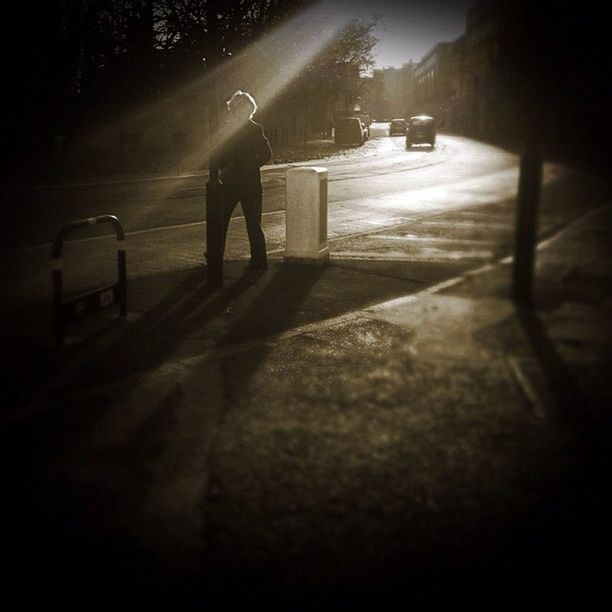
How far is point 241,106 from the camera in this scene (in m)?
8.73

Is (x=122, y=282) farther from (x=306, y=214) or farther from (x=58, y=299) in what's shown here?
(x=306, y=214)

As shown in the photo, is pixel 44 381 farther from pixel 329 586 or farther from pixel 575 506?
pixel 575 506

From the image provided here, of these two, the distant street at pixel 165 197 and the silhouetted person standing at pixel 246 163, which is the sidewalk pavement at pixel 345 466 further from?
the distant street at pixel 165 197

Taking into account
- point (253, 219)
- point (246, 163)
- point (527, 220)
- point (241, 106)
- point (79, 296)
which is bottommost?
point (79, 296)

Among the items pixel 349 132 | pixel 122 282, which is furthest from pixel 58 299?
pixel 349 132

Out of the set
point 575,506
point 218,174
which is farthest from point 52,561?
point 218,174

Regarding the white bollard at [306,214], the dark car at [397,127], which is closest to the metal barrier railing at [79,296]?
the white bollard at [306,214]

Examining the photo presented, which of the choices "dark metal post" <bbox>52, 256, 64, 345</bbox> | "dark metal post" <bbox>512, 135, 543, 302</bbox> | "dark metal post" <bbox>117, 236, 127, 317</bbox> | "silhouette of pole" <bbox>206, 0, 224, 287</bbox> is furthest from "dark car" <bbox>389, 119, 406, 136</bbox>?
"dark metal post" <bbox>512, 135, 543, 302</bbox>

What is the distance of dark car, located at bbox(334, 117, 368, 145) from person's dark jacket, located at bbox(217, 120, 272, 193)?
4733 cm

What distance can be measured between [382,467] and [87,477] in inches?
54.0

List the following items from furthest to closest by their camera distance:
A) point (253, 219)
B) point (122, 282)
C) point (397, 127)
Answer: point (397, 127) < point (253, 219) < point (122, 282)

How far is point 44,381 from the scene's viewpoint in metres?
5.36

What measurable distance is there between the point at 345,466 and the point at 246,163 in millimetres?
5664

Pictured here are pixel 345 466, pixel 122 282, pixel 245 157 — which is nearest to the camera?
pixel 345 466
